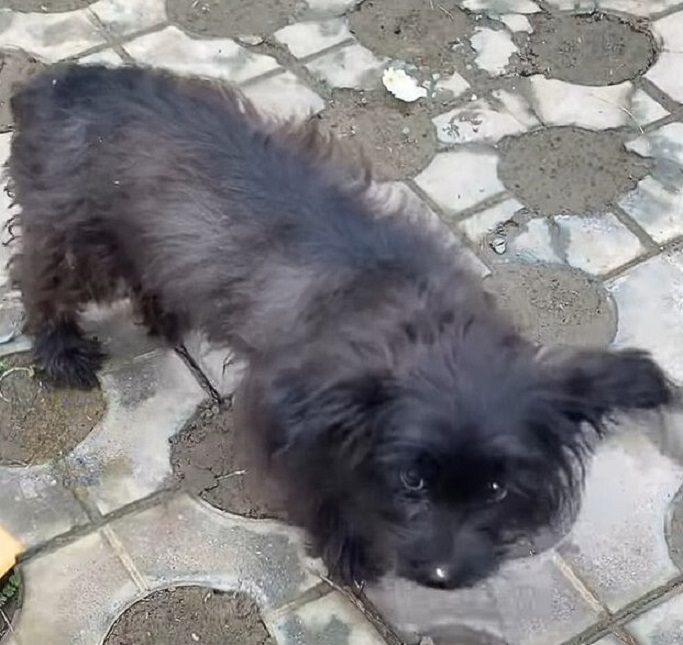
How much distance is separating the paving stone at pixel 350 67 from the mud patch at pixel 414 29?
0.19 ft

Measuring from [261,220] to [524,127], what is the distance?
171 centimetres

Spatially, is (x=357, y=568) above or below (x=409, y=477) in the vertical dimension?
below

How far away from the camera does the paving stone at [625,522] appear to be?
11.2 ft

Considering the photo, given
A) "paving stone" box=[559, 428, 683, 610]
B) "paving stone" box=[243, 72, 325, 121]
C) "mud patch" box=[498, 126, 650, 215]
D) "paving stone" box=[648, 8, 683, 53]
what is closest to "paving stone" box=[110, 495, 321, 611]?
"paving stone" box=[559, 428, 683, 610]

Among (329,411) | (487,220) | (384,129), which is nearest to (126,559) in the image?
(329,411)

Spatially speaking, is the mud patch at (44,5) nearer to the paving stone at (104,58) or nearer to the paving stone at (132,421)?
the paving stone at (104,58)

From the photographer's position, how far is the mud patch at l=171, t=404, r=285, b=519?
3557 millimetres

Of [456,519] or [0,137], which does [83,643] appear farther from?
[0,137]

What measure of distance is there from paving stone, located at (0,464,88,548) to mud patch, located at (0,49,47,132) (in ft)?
4.85

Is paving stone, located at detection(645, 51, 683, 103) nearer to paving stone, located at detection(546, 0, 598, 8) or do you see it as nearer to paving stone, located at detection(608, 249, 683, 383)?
paving stone, located at detection(546, 0, 598, 8)

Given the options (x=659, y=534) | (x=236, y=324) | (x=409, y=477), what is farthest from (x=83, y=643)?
(x=659, y=534)

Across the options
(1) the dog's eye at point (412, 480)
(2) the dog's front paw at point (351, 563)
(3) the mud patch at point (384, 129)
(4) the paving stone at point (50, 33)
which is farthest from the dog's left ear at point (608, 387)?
(4) the paving stone at point (50, 33)

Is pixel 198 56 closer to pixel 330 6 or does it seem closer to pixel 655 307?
pixel 330 6

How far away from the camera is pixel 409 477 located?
2.69m
